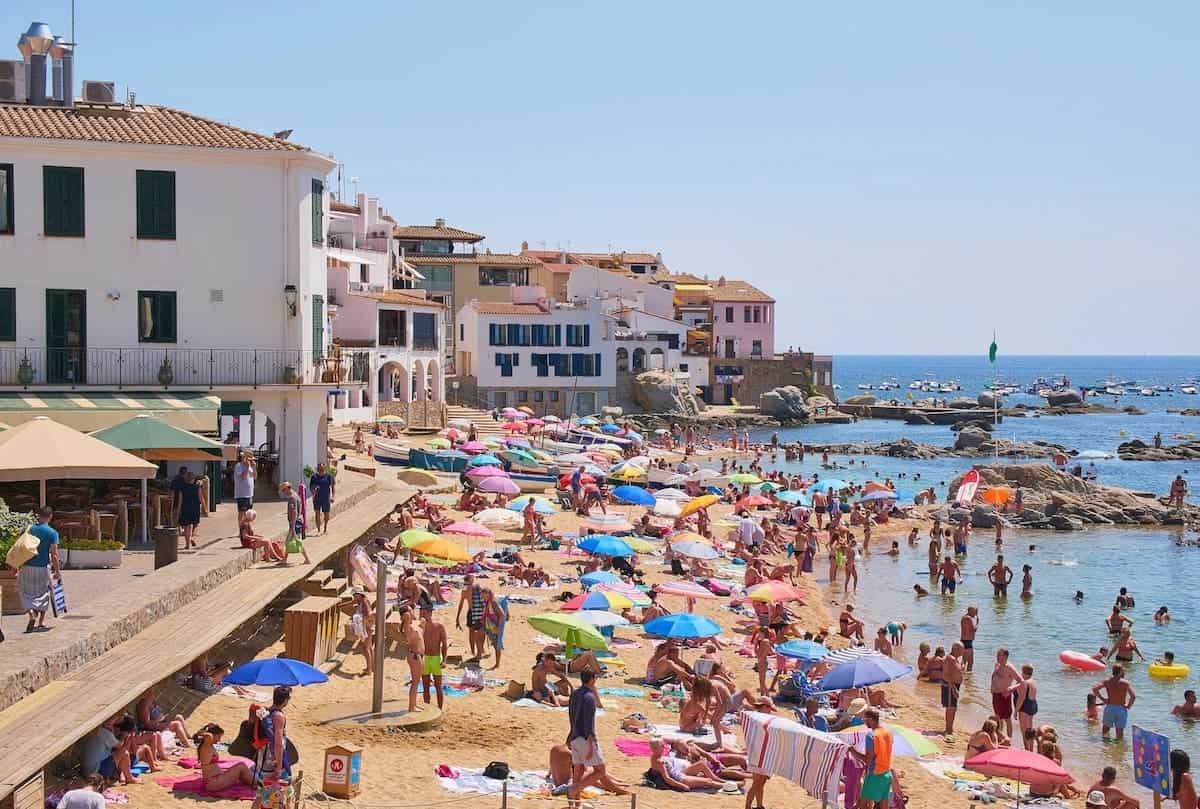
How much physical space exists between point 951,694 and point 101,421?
50.7 ft

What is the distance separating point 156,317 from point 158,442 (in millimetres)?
6396

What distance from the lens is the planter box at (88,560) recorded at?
66.2 feet

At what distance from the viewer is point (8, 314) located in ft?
88.8

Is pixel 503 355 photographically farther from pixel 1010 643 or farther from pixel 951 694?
pixel 951 694

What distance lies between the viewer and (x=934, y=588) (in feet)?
123

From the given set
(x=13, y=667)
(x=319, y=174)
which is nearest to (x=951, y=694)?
(x=13, y=667)

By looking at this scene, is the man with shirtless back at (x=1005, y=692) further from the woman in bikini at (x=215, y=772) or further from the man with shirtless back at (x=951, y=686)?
the woman in bikini at (x=215, y=772)

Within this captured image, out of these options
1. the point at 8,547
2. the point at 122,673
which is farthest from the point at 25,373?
the point at 122,673

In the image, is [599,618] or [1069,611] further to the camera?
[1069,611]

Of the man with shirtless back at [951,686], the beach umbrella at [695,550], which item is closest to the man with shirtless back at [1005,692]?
the man with shirtless back at [951,686]

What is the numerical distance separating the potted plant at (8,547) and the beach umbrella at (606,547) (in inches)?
534

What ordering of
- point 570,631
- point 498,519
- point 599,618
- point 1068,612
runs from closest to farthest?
point 570,631 < point 599,618 < point 498,519 < point 1068,612

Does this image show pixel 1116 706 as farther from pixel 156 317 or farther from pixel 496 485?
pixel 156 317

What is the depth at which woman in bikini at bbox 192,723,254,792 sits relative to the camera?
45.4ft
